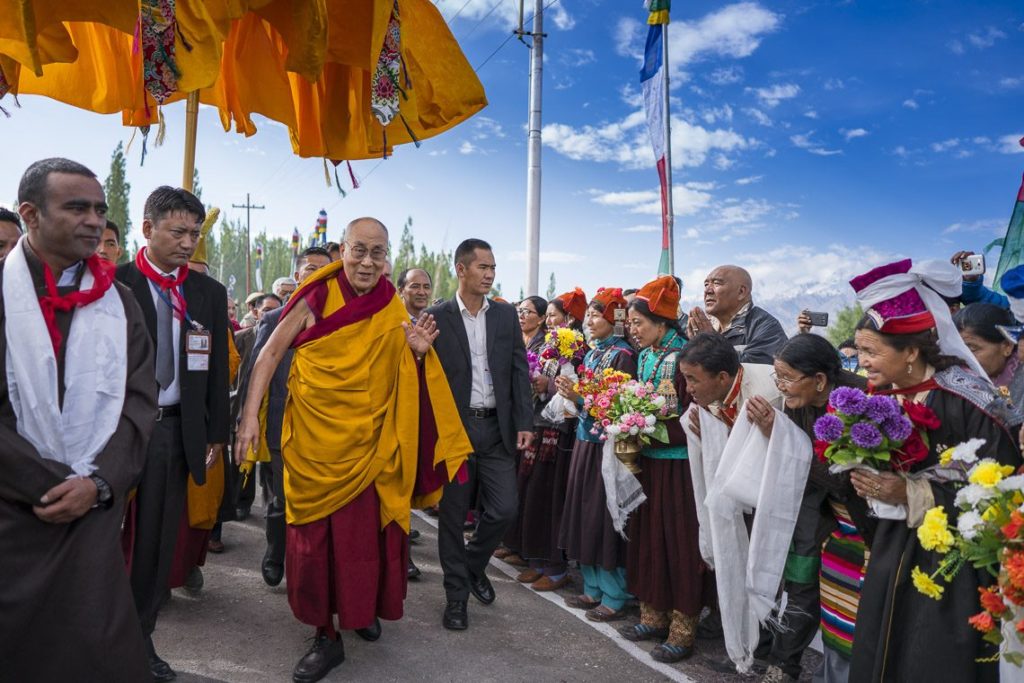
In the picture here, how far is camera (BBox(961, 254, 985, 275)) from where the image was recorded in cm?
512

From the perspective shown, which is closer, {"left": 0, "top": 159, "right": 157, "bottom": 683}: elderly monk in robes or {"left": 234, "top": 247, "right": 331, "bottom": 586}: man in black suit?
{"left": 0, "top": 159, "right": 157, "bottom": 683}: elderly monk in robes

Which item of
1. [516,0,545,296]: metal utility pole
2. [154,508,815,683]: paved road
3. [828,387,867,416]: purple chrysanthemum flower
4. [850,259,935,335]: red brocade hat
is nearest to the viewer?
[828,387,867,416]: purple chrysanthemum flower

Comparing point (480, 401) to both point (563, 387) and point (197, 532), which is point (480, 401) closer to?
point (563, 387)

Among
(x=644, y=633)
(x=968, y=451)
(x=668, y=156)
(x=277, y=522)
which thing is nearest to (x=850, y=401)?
(x=968, y=451)

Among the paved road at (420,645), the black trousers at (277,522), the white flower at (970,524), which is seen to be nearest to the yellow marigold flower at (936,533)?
the white flower at (970,524)

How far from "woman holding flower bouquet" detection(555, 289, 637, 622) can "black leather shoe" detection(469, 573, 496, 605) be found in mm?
562

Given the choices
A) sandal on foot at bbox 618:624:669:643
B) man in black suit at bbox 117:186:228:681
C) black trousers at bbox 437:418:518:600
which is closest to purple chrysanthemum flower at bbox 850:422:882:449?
sandal on foot at bbox 618:624:669:643

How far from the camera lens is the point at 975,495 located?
2.13m

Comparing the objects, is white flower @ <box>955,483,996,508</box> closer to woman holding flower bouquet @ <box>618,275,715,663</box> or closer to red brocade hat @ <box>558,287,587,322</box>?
woman holding flower bouquet @ <box>618,275,715,663</box>

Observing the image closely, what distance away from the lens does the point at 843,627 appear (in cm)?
301

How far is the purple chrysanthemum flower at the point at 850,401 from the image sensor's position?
2592mm

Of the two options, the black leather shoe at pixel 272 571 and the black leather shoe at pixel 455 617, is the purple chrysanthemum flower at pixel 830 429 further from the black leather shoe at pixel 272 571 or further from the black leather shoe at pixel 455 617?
the black leather shoe at pixel 272 571

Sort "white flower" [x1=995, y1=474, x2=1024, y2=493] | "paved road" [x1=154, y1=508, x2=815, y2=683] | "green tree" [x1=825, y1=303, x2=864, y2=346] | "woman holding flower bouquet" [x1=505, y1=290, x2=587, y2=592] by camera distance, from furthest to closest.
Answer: "green tree" [x1=825, y1=303, x2=864, y2=346], "woman holding flower bouquet" [x1=505, y1=290, x2=587, y2=592], "paved road" [x1=154, y1=508, x2=815, y2=683], "white flower" [x1=995, y1=474, x2=1024, y2=493]

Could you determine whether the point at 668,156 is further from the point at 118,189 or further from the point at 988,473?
the point at 118,189
